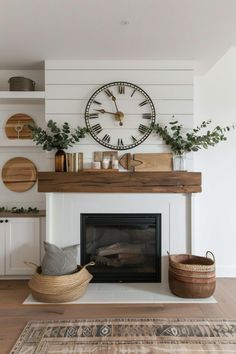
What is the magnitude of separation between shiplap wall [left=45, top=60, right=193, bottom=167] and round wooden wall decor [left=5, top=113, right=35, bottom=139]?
597 millimetres

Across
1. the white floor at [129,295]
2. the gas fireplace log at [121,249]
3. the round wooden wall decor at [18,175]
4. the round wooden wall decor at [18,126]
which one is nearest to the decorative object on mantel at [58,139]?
the round wooden wall decor at [18,126]

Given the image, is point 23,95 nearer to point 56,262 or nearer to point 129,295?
point 56,262

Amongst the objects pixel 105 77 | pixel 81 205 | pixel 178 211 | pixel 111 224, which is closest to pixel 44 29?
pixel 105 77

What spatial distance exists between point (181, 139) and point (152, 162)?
1.32 feet

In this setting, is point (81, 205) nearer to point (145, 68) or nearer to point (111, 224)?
point (111, 224)

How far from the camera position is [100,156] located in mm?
3191

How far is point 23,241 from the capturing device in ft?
11.0

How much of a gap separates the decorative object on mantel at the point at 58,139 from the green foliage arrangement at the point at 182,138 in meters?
0.89

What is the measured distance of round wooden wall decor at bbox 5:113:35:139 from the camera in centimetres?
360

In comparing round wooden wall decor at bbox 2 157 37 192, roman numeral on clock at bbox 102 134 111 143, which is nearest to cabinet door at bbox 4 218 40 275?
round wooden wall decor at bbox 2 157 37 192

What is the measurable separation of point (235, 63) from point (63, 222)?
9.36 ft

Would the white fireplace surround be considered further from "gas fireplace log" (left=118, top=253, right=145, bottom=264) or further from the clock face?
the clock face

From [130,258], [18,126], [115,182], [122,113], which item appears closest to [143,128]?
[122,113]

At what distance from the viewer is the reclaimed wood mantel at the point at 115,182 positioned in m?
3.05
